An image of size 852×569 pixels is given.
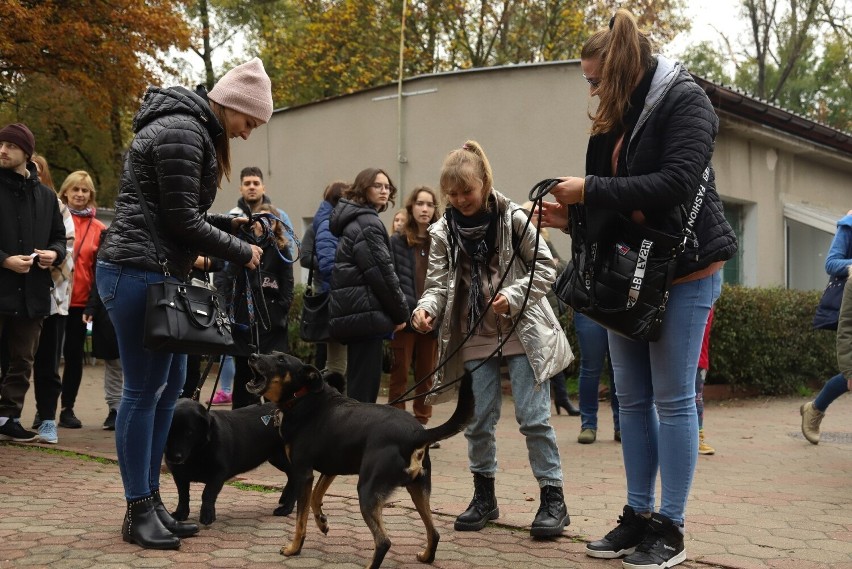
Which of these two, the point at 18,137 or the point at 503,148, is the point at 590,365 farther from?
the point at 503,148

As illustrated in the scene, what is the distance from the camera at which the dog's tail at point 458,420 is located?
4.30 metres

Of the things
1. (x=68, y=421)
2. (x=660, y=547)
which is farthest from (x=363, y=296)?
(x=660, y=547)

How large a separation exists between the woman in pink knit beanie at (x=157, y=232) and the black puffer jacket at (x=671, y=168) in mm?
1737

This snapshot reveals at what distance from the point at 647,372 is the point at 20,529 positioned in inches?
125

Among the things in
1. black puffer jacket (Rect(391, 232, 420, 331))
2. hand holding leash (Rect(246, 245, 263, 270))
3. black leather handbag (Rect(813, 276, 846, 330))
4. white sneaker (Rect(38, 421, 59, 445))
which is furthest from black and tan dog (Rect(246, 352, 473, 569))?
black leather handbag (Rect(813, 276, 846, 330))

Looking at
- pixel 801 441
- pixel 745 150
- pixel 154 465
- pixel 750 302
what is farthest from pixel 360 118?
pixel 154 465

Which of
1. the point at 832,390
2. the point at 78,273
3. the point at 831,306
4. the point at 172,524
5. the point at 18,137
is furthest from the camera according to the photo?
the point at 78,273

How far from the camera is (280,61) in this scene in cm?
3356

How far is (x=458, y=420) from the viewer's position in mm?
4332

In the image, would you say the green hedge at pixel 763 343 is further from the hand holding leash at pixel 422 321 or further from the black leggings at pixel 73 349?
the hand holding leash at pixel 422 321

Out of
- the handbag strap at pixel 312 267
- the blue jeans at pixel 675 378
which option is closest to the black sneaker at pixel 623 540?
the blue jeans at pixel 675 378

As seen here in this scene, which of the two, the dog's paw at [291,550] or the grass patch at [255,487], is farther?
the grass patch at [255,487]

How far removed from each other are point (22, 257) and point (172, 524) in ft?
10.7

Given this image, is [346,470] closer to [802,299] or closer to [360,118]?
[802,299]
